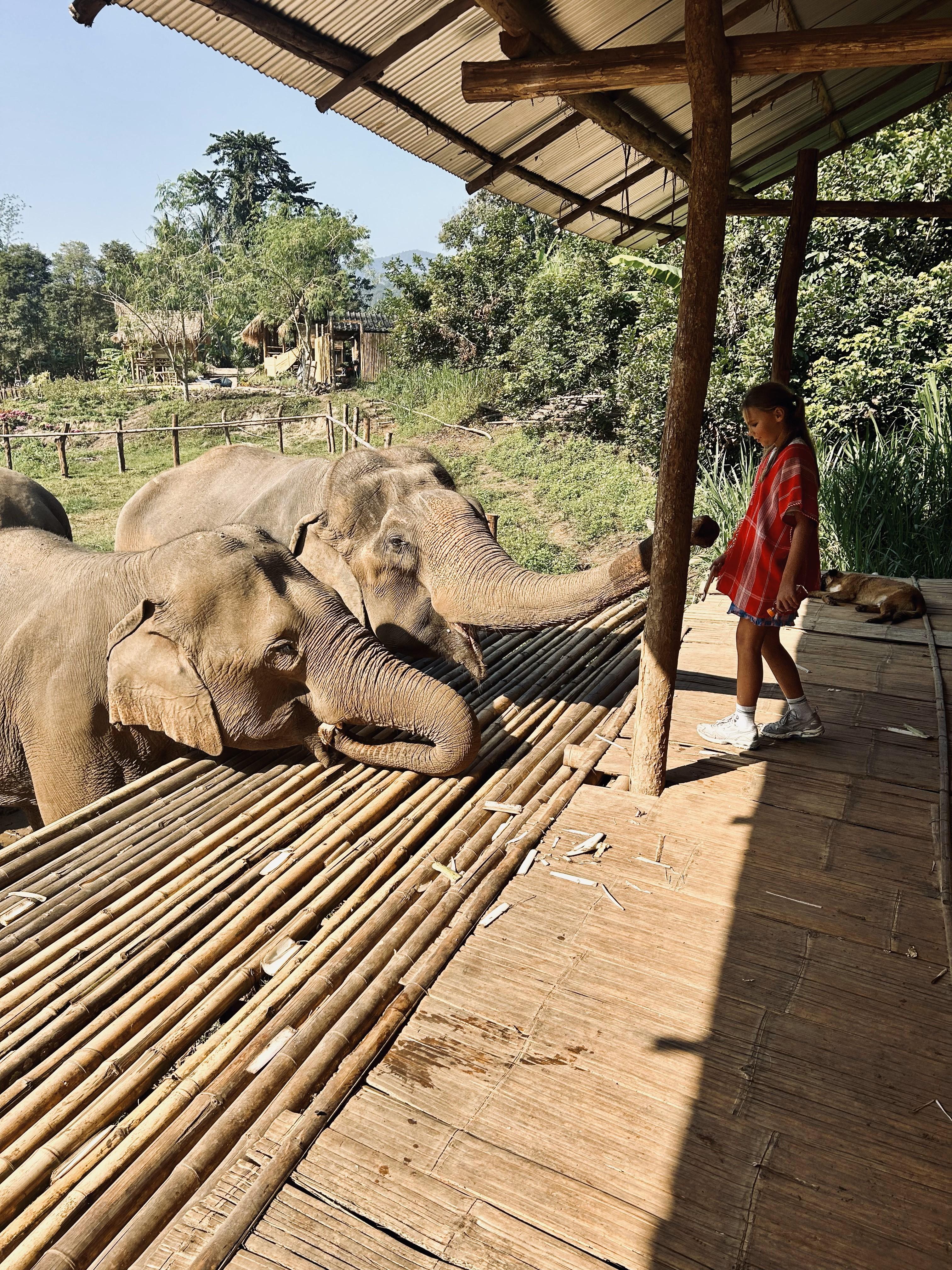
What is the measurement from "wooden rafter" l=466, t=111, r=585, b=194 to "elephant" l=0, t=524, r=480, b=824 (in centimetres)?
238

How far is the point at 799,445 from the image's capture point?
11.3 ft

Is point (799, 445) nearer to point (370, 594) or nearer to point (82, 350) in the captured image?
point (370, 594)

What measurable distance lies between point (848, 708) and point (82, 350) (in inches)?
1471

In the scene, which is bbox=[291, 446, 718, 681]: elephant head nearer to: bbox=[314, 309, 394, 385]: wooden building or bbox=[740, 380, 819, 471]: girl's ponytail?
bbox=[740, 380, 819, 471]: girl's ponytail

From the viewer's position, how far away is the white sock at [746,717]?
12.4ft

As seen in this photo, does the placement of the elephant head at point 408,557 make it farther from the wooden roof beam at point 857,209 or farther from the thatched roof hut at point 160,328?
the thatched roof hut at point 160,328

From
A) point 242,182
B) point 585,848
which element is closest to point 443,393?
point 585,848

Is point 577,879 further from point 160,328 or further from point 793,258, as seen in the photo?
point 160,328

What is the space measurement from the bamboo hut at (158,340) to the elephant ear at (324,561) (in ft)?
90.5

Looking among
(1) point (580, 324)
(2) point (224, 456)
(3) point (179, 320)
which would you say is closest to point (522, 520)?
(1) point (580, 324)

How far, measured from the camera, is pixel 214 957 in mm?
2803

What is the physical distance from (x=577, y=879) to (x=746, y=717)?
1.24 metres

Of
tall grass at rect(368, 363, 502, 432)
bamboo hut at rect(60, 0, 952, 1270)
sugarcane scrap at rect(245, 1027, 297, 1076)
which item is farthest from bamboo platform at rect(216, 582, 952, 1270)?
tall grass at rect(368, 363, 502, 432)

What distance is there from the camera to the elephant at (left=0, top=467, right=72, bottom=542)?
567 cm
